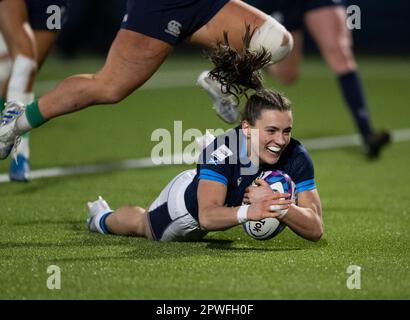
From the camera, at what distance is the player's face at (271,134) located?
521 cm

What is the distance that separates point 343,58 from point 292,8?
0.66 metres

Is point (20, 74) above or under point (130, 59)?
under

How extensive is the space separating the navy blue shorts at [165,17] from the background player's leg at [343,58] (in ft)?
10.7

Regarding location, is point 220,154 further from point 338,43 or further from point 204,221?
point 338,43

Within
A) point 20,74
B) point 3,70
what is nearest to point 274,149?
point 20,74

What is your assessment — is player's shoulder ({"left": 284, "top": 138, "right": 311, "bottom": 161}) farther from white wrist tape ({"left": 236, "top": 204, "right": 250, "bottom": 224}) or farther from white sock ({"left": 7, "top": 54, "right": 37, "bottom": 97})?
white sock ({"left": 7, "top": 54, "right": 37, "bottom": 97})

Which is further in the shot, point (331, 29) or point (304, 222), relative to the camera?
point (331, 29)

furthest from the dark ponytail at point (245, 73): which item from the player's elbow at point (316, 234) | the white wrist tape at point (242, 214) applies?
the player's elbow at point (316, 234)

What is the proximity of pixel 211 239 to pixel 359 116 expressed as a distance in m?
3.84

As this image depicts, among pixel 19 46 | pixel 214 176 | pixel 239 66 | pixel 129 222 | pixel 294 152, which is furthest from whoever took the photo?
pixel 19 46

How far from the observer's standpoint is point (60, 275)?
4.74 meters

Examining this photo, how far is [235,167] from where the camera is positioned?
5.28 m

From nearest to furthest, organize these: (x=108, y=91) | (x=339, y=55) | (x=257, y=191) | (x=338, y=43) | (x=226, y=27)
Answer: (x=257, y=191), (x=108, y=91), (x=226, y=27), (x=338, y=43), (x=339, y=55)

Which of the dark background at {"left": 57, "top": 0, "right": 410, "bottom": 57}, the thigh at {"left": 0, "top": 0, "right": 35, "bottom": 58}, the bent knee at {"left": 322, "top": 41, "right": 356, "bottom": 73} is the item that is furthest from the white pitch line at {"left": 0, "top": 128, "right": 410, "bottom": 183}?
the dark background at {"left": 57, "top": 0, "right": 410, "bottom": 57}
